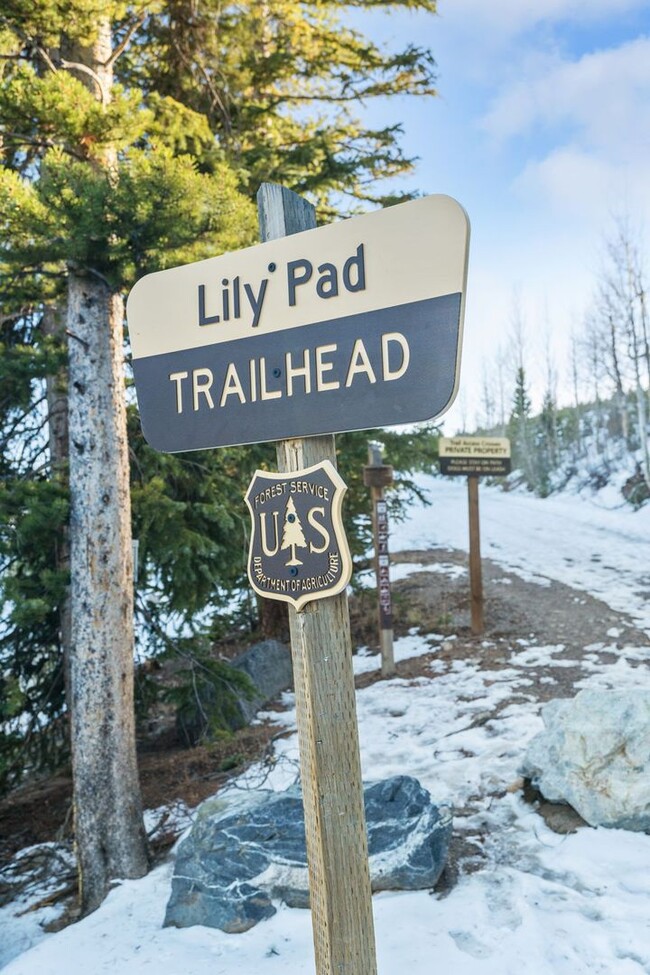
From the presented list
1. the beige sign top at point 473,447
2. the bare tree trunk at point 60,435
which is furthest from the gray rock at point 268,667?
the beige sign top at point 473,447

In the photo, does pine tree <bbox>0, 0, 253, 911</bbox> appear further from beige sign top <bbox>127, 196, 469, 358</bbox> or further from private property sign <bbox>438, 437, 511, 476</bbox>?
private property sign <bbox>438, 437, 511, 476</bbox>

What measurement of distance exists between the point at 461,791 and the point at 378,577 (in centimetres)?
406

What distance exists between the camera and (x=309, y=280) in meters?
1.89

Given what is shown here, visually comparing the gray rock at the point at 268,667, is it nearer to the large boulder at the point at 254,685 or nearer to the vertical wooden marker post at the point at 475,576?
the large boulder at the point at 254,685

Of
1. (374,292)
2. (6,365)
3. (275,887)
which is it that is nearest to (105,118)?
(6,365)

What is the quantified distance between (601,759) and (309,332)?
384 cm

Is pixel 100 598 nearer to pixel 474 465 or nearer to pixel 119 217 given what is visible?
pixel 119 217

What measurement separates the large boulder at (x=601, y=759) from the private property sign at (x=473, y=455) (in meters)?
5.22

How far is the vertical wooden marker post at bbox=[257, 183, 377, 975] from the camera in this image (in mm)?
1938

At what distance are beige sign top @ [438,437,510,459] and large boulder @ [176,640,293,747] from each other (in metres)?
3.65

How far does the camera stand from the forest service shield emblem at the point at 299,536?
1879 mm

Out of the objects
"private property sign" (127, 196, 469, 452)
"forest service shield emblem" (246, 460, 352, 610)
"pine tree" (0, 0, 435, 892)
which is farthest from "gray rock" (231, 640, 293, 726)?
"private property sign" (127, 196, 469, 452)

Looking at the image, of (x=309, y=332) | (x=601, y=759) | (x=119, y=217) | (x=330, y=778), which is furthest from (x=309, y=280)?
(x=601, y=759)

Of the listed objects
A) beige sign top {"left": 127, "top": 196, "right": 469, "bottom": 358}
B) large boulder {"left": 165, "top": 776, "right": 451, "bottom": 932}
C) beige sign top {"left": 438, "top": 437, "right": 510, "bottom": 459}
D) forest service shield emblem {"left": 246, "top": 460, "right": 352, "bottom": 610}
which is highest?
beige sign top {"left": 127, "top": 196, "right": 469, "bottom": 358}
